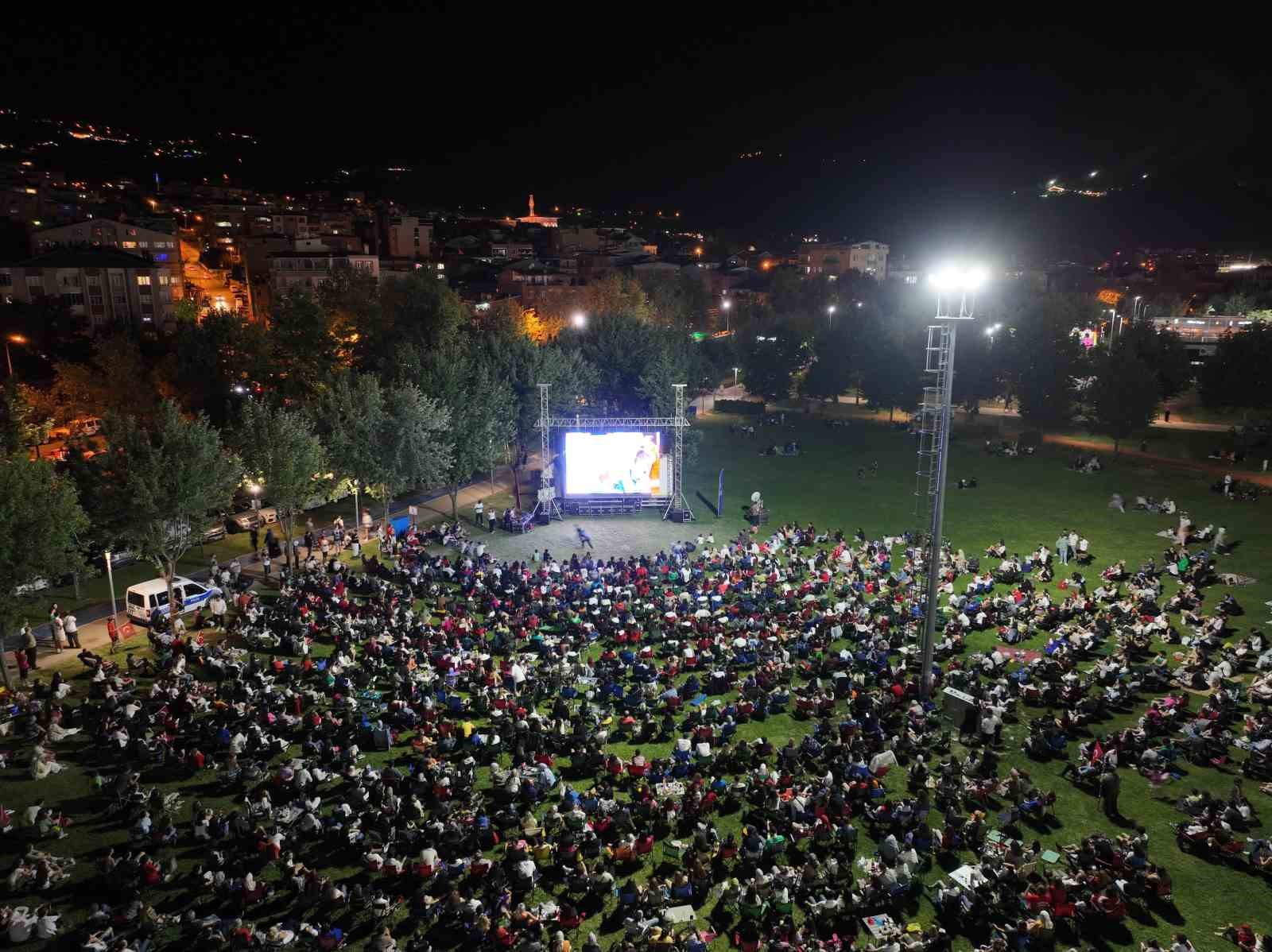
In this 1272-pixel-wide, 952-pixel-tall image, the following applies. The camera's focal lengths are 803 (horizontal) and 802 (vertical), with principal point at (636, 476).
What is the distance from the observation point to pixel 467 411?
37031 mm

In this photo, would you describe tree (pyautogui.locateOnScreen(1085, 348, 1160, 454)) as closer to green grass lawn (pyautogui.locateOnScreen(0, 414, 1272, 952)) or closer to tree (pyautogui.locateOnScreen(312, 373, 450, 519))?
green grass lawn (pyautogui.locateOnScreen(0, 414, 1272, 952))

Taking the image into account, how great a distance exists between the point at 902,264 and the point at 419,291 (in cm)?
11358

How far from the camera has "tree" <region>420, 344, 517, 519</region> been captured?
3656 cm

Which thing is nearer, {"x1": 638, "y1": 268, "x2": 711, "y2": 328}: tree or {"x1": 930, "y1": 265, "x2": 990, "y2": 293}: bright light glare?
{"x1": 930, "y1": 265, "x2": 990, "y2": 293}: bright light glare

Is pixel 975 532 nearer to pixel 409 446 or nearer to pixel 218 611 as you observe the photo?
pixel 409 446

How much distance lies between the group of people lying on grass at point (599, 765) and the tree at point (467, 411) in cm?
1075

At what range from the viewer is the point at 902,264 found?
→ 145000mm

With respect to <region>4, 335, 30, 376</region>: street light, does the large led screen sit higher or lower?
lower

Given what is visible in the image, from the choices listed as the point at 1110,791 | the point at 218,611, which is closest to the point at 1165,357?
the point at 1110,791

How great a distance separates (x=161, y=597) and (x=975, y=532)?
31.0m

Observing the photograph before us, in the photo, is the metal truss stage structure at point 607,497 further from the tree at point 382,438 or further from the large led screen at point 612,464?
the tree at point 382,438

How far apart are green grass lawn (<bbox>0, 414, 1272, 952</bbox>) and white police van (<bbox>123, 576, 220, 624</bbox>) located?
312 cm

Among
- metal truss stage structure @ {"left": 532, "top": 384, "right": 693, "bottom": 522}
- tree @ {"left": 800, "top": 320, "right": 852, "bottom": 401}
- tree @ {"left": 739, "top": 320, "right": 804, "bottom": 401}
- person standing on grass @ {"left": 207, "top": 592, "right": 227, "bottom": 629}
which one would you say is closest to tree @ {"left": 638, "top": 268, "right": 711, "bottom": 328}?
tree @ {"left": 739, "top": 320, "right": 804, "bottom": 401}

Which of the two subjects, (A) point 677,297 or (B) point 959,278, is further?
(A) point 677,297
